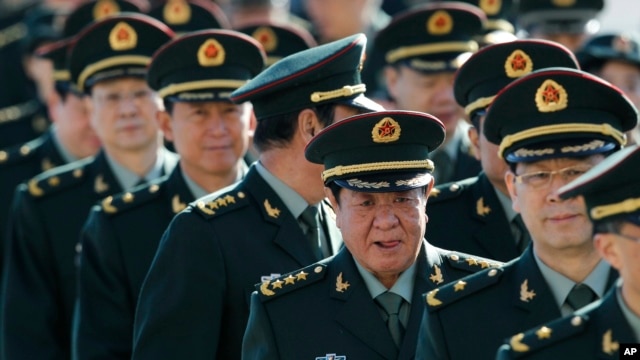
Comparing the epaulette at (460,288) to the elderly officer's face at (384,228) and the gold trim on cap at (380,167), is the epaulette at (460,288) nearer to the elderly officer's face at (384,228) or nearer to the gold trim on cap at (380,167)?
the elderly officer's face at (384,228)

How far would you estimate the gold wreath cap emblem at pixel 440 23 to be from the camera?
1017cm

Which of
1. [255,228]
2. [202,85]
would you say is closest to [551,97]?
[255,228]

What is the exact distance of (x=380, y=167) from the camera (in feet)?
22.5

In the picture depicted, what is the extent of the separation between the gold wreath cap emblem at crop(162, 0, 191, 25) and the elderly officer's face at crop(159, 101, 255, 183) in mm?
2638

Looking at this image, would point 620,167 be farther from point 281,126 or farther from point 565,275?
point 281,126

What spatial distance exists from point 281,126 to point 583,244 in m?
1.54

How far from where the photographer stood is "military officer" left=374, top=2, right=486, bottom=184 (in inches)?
384

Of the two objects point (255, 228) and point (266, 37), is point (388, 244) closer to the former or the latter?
point (255, 228)

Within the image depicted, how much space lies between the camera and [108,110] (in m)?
9.46

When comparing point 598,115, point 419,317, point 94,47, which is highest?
point 94,47

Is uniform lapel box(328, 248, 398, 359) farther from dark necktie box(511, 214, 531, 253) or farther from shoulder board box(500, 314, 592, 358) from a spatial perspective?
dark necktie box(511, 214, 531, 253)

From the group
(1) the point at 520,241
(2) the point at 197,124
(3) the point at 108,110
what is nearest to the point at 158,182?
(2) the point at 197,124

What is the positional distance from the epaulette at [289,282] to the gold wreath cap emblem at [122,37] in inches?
114

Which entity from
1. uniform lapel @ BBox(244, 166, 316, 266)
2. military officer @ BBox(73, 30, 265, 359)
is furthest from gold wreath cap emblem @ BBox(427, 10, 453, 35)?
uniform lapel @ BBox(244, 166, 316, 266)
